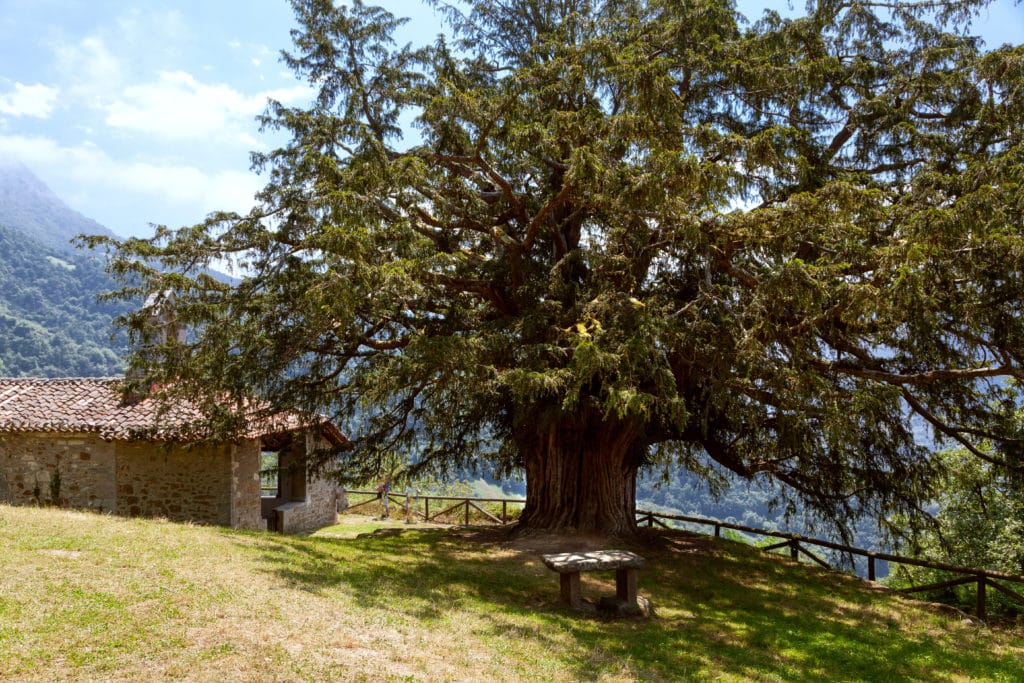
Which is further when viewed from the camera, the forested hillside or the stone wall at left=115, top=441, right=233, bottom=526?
the forested hillside

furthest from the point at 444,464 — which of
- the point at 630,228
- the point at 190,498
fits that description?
the point at 630,228

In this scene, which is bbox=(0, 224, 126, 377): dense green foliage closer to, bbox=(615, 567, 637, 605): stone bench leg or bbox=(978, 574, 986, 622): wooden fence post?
bbox=(615, 567, 637, 605): stone bench leg

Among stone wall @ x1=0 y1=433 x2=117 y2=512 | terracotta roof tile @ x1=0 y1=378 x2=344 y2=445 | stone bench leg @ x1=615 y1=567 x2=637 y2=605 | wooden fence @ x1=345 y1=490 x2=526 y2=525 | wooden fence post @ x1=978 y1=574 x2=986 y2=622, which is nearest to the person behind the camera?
stone bench leg @ x1=615 y1=567 x2=637 y2=605

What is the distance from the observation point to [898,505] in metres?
13.1

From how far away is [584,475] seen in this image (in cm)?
1340

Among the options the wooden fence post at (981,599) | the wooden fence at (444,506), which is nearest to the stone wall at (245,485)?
the wooden fence at (444,506)

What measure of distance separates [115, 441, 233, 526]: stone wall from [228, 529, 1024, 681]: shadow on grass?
4.49 metres

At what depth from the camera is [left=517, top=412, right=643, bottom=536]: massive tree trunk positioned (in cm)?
1312

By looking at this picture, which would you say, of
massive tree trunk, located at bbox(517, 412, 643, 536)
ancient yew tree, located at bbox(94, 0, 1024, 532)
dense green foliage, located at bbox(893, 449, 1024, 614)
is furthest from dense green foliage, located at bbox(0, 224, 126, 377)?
dense green foliage, located at bbox(893, 449, 1024, 614)

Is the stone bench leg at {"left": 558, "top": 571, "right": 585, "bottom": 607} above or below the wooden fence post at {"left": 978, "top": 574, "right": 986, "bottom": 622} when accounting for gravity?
above

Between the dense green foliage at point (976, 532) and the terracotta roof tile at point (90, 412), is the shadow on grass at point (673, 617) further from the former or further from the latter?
the dense green foliage at point (976, 532)

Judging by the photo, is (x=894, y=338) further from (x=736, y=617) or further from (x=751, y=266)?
(x=736, y=617)

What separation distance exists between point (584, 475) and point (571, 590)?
466cm

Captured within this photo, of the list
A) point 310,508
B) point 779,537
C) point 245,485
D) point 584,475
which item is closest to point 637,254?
point 584,475
